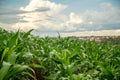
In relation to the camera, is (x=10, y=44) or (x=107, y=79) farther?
(x=107, y=79)

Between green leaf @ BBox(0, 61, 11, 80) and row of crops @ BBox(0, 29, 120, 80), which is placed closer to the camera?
green leaf @ BBox(0, 61, 11, 80)

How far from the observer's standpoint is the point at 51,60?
18.6ft

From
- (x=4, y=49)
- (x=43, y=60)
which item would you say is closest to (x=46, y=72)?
(x=43, y=60)

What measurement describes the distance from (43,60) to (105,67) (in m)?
1.51

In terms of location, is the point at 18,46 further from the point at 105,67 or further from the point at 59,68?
the point at 105,67

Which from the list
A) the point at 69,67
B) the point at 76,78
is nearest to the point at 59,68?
the point at 69,67

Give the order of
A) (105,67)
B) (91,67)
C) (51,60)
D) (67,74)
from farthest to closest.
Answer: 1. (91,67)
2. (105,67)
3. (51,60)
4. (67,74)

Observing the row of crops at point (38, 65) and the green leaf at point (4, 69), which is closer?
the green leaf at point (4, 69)

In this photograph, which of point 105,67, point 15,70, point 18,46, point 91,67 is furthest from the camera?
point 91,67

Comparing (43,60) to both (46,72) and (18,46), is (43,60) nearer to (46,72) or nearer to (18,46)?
(46,72)

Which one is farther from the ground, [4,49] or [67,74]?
[4,49]

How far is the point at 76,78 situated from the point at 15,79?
1.03 m

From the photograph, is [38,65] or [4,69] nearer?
[4,69]

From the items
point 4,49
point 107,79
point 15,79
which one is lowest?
point 107,79
